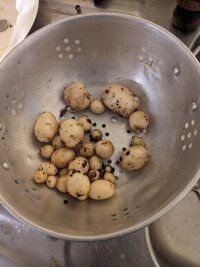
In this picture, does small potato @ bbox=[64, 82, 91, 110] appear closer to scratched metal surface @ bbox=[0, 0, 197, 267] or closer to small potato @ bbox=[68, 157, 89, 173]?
small potato @ bbox=[68, 157, 89, 173]

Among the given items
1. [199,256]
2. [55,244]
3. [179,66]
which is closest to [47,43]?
[179,66]

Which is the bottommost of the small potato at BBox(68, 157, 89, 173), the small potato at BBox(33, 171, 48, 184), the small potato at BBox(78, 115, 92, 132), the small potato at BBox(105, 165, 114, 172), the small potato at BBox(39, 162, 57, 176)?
the small potato at BBox(33, 171, 48, 184)

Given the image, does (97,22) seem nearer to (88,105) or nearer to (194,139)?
(88,105)

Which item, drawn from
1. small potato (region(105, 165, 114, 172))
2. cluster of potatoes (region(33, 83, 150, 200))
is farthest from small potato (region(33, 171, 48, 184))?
small potato (region(105, 165, 114, 172))

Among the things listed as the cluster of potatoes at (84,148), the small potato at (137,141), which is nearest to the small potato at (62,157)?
the cluster of potatoes at (84,148)

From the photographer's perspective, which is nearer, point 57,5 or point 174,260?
point 174,260
